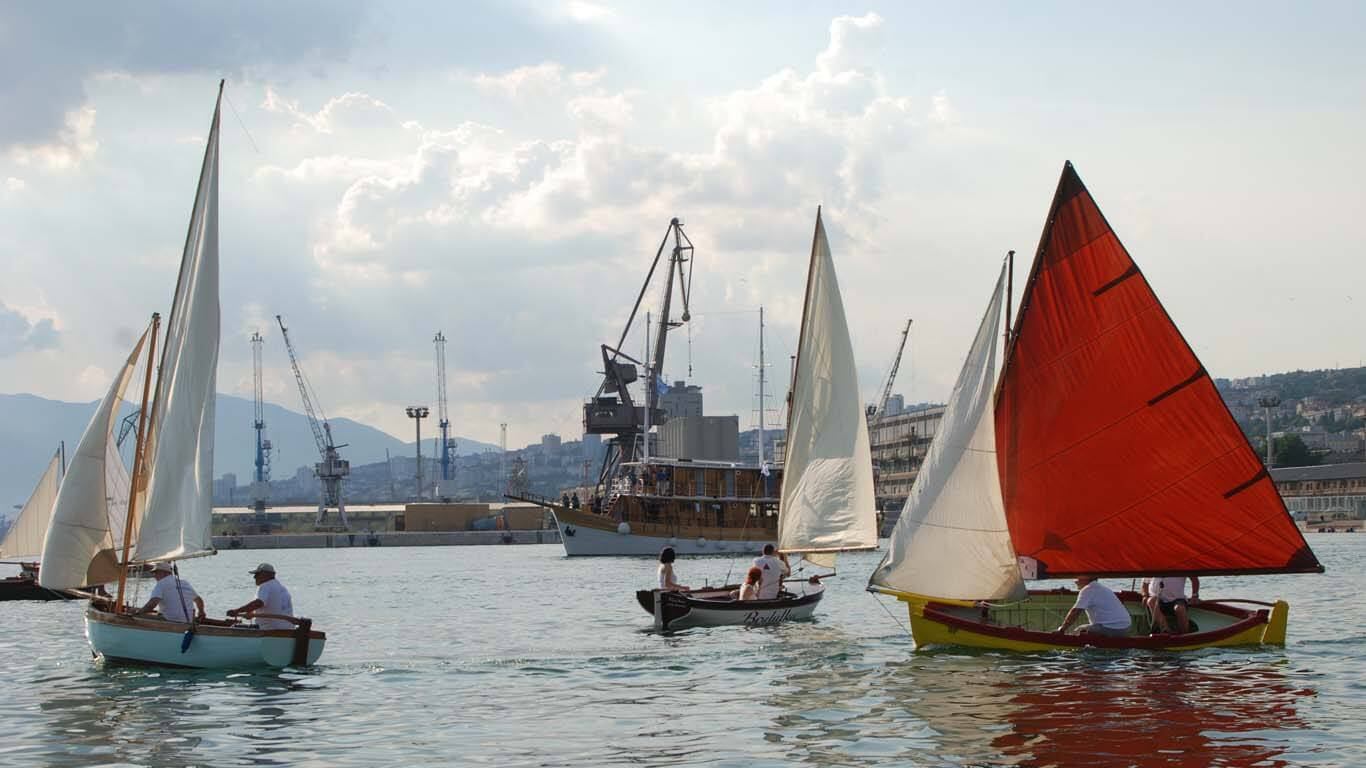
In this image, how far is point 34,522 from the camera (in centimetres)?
6128

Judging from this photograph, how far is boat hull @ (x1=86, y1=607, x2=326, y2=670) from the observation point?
98.9 feet

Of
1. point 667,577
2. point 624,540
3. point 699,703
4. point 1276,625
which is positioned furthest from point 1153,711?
point 624,540

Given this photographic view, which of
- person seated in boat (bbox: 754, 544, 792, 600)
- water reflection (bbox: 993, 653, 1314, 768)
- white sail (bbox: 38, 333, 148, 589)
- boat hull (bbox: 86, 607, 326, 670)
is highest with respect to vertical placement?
white sail (bbox: 38, 333, 148, 589)

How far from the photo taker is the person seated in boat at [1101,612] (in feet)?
97.1

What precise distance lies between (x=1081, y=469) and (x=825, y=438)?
1517 centimetres

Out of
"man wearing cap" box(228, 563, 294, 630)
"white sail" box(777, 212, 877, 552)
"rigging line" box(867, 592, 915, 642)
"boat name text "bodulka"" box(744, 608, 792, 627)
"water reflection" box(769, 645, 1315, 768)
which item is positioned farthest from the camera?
"white sail" box(777, 212, 877, 552)

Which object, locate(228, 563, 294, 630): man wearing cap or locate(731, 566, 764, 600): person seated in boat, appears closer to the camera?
locate(228, 563, 294, 630): man wearing cap

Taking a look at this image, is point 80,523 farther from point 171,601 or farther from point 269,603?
point 269,603

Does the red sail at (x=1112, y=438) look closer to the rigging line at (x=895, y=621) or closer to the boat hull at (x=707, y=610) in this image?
the rigging line at (x=895, y=621)

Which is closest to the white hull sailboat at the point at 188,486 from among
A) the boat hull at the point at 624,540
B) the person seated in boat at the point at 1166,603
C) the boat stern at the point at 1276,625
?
the person seated in boat at the point at 1166,603

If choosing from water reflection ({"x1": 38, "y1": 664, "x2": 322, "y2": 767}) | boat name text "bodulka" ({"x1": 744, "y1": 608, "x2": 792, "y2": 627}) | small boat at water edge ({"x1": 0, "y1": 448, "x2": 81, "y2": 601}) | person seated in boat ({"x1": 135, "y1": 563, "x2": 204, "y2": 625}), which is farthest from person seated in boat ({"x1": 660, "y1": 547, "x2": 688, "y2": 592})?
small boat at water edge ({"x1": 0, "y1": 448, "x2": 81, "y2": 601})

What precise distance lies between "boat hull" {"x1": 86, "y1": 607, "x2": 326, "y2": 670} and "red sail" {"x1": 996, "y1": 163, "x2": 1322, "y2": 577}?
46.2 feet

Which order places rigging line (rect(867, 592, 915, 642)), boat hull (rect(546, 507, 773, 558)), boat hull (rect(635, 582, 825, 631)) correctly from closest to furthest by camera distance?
rigging line (rect(867, 592, 915, 642)) < boat hull (rect(635, 582, 825, 631)) < boat hull (rect(546, 507, 773, 558))

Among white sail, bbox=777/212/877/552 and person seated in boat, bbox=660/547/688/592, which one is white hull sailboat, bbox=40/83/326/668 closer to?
person seated in boat, bbox=660/547/688/592
